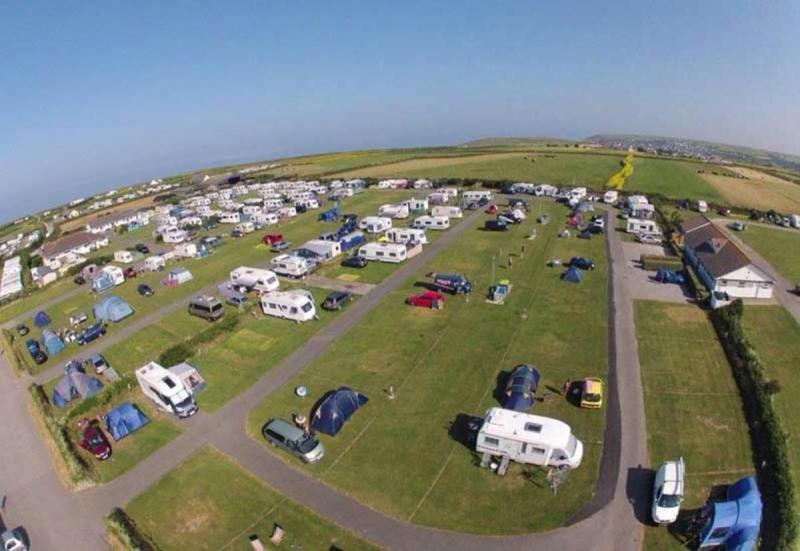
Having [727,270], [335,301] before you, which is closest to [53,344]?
[335,301]

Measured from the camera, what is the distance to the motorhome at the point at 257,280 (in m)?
41.3

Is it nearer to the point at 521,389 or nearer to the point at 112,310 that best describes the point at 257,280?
the point at 112,310

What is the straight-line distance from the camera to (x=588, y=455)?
802 inches

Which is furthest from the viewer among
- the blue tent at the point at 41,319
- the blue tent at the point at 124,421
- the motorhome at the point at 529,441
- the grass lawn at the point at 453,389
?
the blue tent at the point at 41,319

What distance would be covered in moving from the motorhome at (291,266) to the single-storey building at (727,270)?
37.5 meters

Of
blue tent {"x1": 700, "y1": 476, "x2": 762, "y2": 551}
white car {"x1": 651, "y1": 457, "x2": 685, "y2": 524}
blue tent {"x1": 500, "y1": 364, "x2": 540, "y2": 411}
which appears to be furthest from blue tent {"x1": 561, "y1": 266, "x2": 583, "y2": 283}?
blue tent {"x1": 700, "y1": 476, "x2": 762, "y2": 551}

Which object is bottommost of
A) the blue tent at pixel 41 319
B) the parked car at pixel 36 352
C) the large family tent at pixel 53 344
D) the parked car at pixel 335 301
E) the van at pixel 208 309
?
the blue tent at pixel 41 319

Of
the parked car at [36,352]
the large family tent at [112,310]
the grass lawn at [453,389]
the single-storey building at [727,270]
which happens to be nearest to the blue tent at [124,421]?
the grass lawn at [453,389]

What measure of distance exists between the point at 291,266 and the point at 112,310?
17.2 meters

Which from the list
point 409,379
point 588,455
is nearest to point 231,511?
point 409,379

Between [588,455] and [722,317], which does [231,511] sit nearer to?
[588,455]

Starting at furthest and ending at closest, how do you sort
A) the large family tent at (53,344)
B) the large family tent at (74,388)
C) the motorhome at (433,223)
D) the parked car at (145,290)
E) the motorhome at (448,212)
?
the motorhome at (448,212) → the motorhome at (433,223) → the parked car at (145,290) → the large family tent at (53,344) → the large family tent at (74,388)

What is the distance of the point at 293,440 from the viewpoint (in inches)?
846

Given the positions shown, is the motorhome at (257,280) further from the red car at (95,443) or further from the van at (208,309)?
the red car at (95,443)
